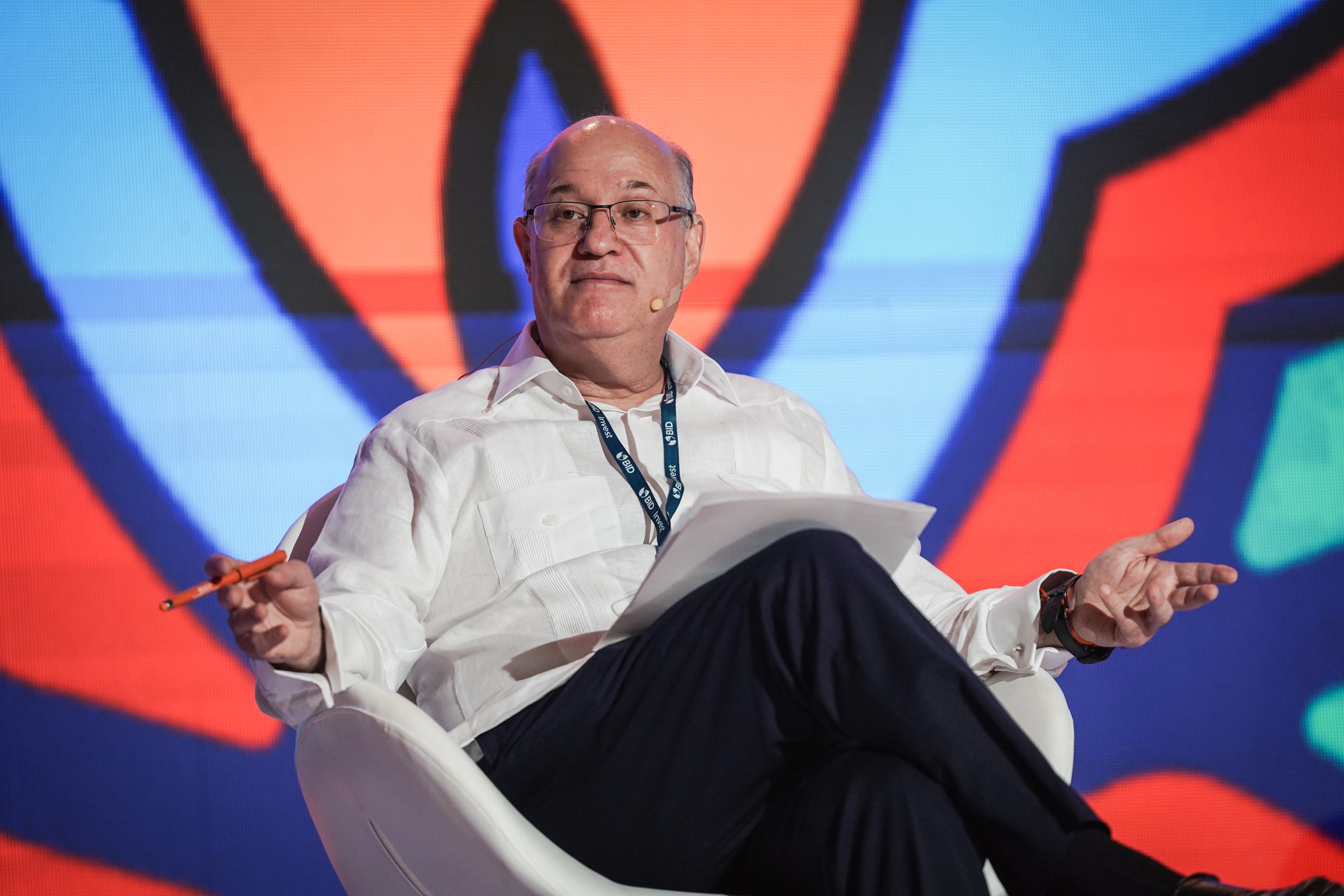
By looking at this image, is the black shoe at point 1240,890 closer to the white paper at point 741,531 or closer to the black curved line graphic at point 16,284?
the white paper at point 741,531

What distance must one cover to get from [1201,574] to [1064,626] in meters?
0.17

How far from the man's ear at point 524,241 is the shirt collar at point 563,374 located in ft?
0.30

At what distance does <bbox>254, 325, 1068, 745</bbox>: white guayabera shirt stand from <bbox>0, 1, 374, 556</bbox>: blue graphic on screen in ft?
2.31

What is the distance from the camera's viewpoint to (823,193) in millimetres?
2328

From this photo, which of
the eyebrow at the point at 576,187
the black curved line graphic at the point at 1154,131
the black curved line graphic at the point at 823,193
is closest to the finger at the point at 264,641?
the eyebrow at the point at 576,187

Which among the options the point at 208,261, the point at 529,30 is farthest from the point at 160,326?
the point at 529,30

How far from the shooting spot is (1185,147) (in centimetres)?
239

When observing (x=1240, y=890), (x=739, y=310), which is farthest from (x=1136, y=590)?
(x=739, y=310)

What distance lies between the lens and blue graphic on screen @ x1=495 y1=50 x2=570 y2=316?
224 cm

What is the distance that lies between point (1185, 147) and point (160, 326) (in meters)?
2.14

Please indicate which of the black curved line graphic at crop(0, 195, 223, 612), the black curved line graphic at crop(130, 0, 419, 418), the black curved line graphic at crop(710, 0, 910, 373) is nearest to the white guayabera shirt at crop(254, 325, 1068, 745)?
the black curved line graphic at crop(710, 0, 910, 373)

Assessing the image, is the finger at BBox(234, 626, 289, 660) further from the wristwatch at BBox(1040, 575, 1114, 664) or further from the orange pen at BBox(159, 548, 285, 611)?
the wristwatch at BBox(1040, 575, 1114, 664)

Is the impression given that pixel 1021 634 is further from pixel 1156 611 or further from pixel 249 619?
pixel 249 619

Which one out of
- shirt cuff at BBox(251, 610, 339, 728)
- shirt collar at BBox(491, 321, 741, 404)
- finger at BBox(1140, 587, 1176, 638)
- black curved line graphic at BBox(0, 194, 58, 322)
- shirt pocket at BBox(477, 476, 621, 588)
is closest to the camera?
shirt cuff at BBox(251, 610, 339, 728)
